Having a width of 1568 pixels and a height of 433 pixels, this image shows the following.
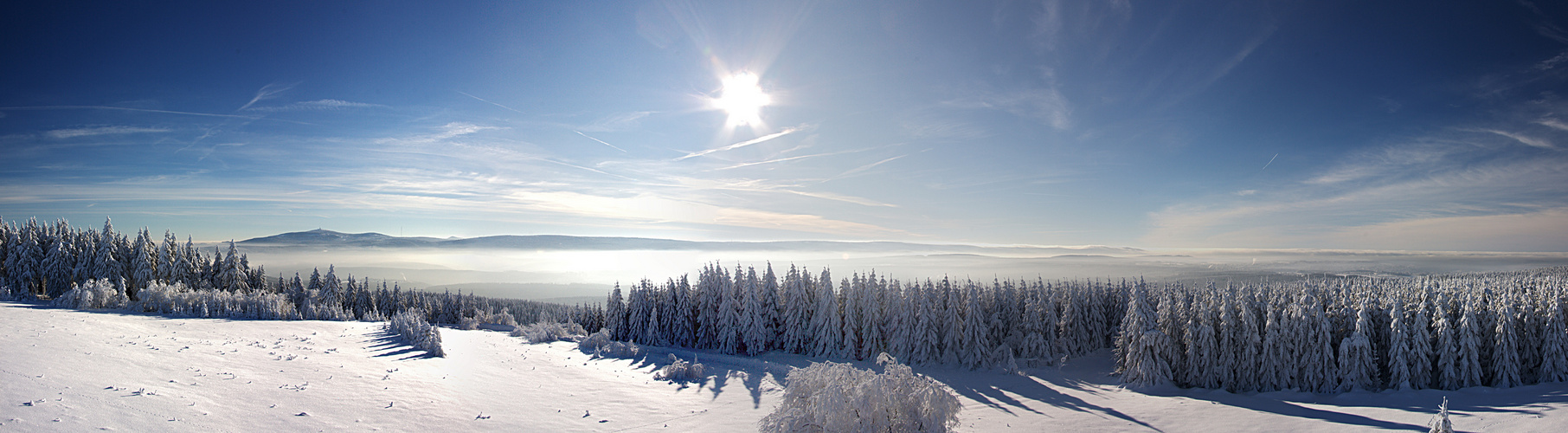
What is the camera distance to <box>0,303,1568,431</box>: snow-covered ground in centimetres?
1914

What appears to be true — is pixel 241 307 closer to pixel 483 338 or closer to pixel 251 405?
pixel 483 338

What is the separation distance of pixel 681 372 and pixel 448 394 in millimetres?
15478

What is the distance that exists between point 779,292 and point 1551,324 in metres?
60.0

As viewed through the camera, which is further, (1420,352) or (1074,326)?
(1074,326)

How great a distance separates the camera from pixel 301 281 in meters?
87.0

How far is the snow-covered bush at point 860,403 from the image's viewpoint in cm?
1695

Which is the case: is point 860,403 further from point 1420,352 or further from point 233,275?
point 233,275

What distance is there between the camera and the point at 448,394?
27797 millimetres

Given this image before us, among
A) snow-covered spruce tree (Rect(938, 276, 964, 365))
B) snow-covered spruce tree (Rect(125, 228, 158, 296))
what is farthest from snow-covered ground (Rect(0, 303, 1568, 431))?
snow-covered spruce tree (Rect(125, 228, 158, 296))

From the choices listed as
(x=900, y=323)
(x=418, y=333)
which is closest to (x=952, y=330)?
(x=900, y=323)

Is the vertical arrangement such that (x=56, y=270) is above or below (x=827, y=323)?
above

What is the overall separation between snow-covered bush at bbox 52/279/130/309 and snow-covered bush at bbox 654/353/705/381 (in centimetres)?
4828

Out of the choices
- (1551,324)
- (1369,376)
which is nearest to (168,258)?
(1369,376)

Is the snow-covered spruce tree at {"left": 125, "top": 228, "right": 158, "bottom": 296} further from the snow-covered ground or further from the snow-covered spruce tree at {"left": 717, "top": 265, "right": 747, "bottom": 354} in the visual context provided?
the snow-covered spruce tree at {"left": 717, "top": 265, "right": 747, "bottom": 354}
